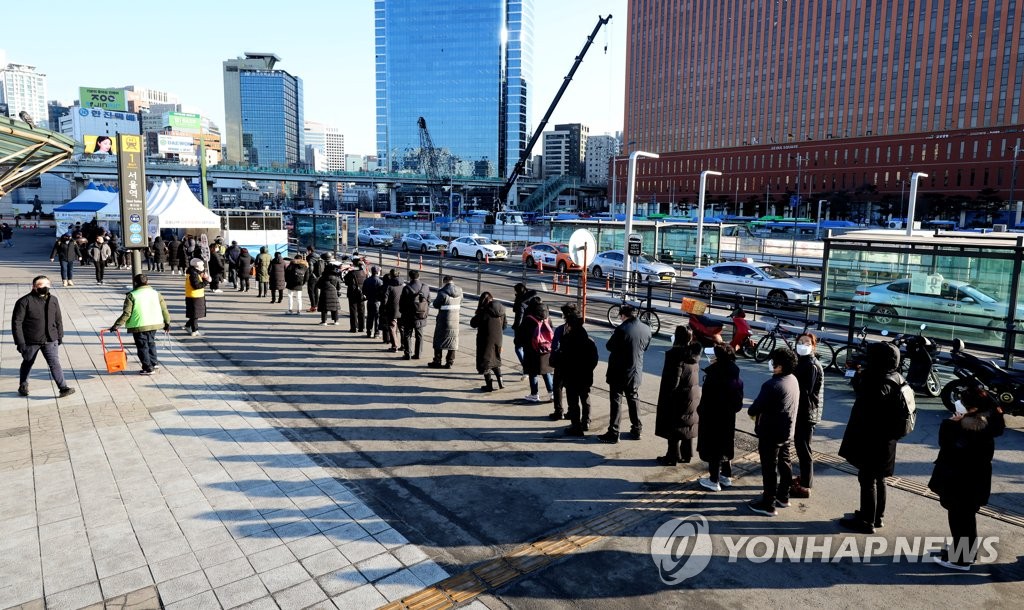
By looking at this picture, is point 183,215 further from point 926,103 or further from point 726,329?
point 926,103

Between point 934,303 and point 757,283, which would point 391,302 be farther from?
point 757,283

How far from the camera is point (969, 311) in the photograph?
11711mm

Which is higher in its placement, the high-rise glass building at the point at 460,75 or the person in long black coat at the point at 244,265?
the high-rise glass building at the point at 460,75

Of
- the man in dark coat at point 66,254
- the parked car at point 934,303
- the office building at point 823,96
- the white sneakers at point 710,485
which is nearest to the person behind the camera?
the white sneakers at point 710,485

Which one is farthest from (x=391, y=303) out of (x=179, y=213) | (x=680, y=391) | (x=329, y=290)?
(x=179, y=213)

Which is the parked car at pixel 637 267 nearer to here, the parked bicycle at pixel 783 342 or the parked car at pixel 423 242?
the parked bicycle at pixel 783 342

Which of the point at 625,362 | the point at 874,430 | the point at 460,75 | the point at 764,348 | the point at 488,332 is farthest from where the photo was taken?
the point at 460,75

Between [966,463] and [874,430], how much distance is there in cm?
69

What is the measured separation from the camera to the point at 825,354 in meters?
12.1

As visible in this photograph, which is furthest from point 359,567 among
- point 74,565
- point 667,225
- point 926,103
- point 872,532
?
point 926,103

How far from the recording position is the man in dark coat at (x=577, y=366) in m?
7.83

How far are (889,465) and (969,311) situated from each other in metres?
8.28

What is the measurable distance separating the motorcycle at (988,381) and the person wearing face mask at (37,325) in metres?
12.6

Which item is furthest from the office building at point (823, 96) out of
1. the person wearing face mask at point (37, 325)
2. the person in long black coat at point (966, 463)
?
the person wearing face mask at point (37, 325)
